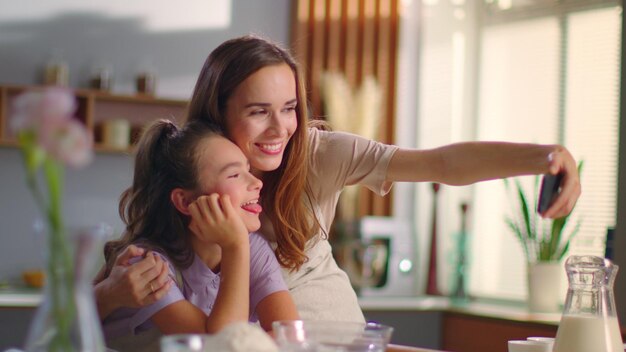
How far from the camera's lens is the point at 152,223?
207cm

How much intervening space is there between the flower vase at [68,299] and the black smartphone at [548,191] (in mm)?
898

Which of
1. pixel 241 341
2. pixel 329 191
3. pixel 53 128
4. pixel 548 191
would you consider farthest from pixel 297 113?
pixel 53 128

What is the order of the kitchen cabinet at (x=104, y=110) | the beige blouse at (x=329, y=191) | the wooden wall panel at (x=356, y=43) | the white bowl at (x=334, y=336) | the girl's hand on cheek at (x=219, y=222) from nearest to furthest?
1. the white bowl at (x=334, y=336)
2. the girl's hand on cheek at (x=219, y=222)
3. the beige blouse at (x=329, y=191)
4. the kitchen cabinet at (x=104, y=110)
5. the wooden wall panel at (x=356, y=43)

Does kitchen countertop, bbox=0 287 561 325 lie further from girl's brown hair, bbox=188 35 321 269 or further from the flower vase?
the flower vase

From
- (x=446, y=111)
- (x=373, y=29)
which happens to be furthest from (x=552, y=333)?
(x=373, y=29)

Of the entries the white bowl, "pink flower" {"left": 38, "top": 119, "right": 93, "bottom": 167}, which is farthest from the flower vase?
the white bowl

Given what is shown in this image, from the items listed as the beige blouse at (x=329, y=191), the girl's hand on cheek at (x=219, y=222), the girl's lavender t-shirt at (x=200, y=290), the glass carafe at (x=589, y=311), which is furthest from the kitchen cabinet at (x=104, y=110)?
the glass carafe at (x=589, y=311)

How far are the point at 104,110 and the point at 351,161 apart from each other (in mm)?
2950

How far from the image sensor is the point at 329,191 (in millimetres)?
2365

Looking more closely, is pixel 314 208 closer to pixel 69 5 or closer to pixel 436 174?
pixel 436 174

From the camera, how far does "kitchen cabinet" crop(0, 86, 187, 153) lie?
4.73 meters

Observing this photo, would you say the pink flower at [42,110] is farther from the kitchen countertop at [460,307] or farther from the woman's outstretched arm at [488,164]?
the kitchen countertop at [460,307]

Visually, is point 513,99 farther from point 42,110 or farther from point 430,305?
point 42,110

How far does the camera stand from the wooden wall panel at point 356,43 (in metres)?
5.31
